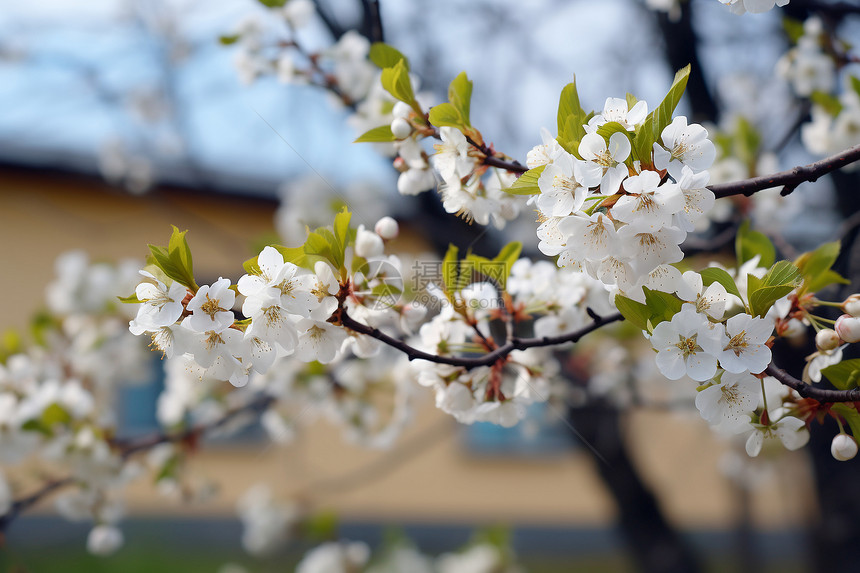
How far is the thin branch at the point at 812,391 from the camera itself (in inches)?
27.7

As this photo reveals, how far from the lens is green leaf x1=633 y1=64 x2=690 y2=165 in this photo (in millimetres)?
664

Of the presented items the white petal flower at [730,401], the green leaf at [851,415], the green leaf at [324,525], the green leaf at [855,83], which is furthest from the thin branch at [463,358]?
the green leaf at [324,525]

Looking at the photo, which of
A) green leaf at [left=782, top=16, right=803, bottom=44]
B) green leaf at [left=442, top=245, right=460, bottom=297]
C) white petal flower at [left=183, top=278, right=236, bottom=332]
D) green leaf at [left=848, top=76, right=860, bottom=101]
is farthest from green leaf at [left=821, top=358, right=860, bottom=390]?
green leaf at [left=782, top=16, right=803, bottom=44]

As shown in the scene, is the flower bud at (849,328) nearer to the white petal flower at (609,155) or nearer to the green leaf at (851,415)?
the green leaf at (851,415)

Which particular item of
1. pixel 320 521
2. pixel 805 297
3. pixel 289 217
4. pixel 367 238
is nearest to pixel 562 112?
pixel 367 238

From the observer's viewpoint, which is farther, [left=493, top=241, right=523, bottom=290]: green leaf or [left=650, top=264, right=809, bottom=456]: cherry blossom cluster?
[left=493, top=241, right=523, bottom=290]: green leaf

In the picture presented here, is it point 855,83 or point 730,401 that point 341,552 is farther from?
point 855,83

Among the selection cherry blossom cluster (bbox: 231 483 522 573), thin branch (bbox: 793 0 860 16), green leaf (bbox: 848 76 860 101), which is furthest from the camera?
cherry blossom cluster (bbox: 231 483 522 573)

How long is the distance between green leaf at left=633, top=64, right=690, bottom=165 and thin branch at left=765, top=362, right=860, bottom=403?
0.27 metres

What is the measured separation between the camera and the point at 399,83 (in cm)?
91

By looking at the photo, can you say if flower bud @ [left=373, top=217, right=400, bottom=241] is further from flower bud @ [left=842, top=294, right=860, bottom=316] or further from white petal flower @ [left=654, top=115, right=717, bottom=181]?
flower bud @ [left=842, top=294, right=860, bottom=316]

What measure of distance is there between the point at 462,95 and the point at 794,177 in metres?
0.41

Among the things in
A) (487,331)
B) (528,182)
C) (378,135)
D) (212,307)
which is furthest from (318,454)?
(528,182)

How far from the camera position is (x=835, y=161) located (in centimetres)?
69
